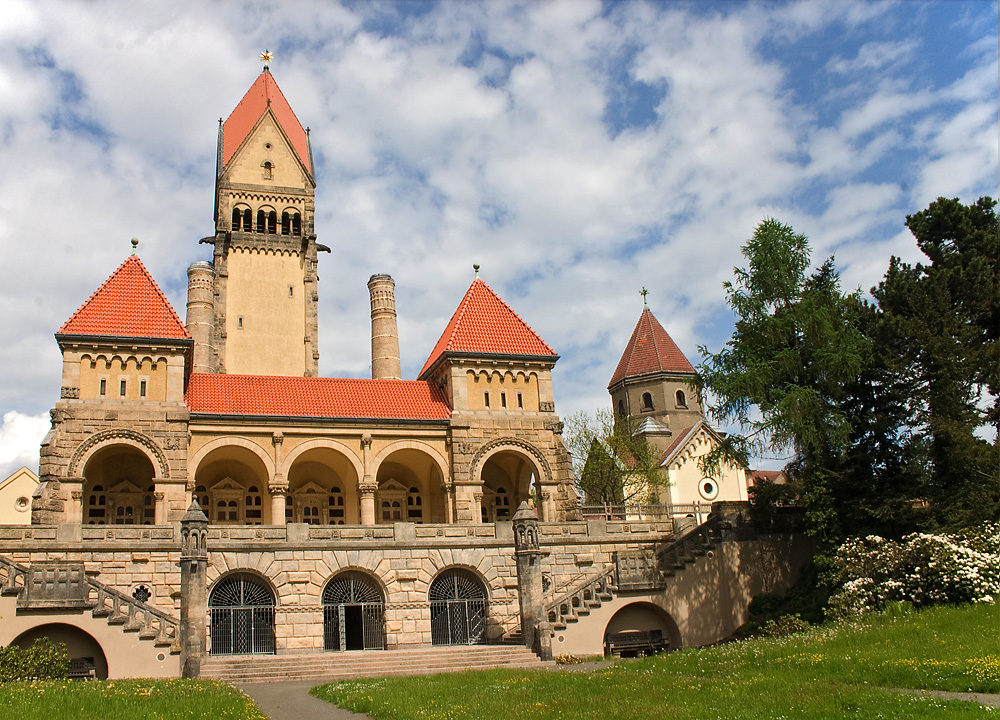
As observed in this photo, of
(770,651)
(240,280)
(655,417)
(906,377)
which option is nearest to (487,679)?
(770,651)

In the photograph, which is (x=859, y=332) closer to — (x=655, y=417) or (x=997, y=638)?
(x=997, y=638)

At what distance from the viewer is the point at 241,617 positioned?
83.1 feet

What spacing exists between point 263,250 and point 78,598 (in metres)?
28.5

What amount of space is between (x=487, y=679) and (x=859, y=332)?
16.1 m

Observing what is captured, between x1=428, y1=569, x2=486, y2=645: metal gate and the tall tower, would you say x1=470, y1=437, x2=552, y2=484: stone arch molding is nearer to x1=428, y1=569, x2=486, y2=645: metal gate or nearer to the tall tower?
x1=428, y1=569, x2=486, y2=645: metal gate

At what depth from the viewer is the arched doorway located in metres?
26.1

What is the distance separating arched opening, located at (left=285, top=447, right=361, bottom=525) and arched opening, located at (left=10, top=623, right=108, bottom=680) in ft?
44.5

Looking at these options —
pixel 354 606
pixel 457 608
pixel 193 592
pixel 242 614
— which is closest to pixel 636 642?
pixel 457 608

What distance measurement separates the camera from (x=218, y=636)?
24969 mm

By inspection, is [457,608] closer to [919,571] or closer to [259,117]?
[919,571]

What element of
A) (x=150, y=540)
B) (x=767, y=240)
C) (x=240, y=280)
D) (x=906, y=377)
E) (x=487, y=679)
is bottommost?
(x=487, y=679)

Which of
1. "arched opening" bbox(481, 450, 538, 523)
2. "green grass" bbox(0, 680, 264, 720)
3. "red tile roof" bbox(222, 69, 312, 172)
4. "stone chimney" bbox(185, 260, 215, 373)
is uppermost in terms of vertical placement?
"red tile roof" bbox(222, 69, 312, 172)

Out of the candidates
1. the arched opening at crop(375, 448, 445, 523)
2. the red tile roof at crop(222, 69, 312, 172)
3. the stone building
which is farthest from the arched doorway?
the red tile roof at crop(222, 69, 312, 172)

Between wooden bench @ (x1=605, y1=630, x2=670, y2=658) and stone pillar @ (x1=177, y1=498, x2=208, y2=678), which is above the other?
stone pillar @ (x1=177, y1=498, x2=208, y2=678)
